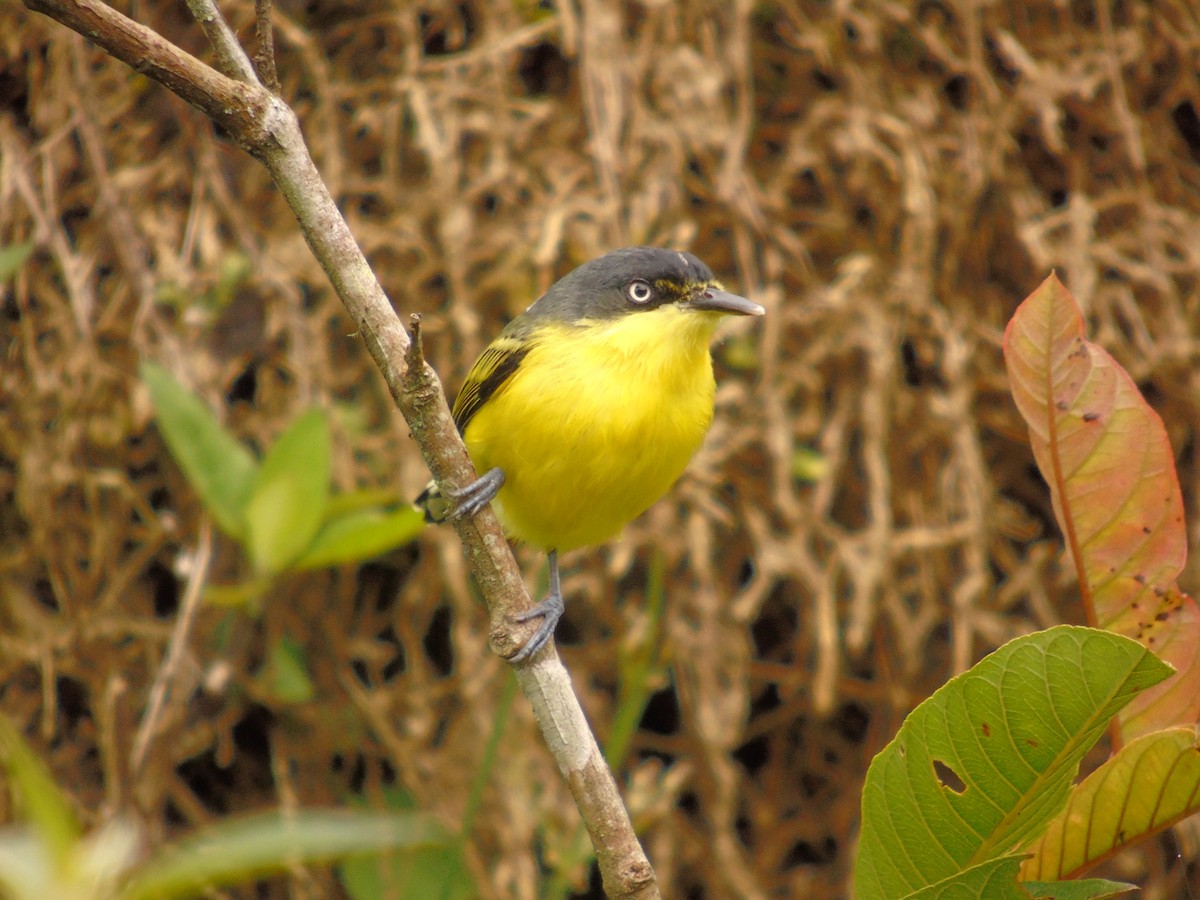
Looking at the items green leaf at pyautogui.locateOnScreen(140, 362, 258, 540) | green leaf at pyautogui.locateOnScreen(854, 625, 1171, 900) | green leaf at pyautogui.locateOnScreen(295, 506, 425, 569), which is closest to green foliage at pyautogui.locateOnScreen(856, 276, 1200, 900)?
green leaf at pyautogui.locateOnScreen(854, 625, 1171, 900)

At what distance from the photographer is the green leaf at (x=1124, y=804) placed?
1.12 metres

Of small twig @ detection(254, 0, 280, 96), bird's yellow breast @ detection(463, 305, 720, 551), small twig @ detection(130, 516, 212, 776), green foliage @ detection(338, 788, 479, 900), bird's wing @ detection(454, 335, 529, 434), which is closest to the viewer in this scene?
small twig @ detection(254, 0, 280, 96)

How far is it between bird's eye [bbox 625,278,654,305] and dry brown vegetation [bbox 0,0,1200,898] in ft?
1.59

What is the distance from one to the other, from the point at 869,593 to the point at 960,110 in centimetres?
146

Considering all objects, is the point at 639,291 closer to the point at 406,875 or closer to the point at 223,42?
the point at 223,42

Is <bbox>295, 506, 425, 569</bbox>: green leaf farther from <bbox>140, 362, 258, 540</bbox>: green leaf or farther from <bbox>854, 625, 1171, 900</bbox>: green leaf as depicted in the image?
<bbox>854, 625, 1171, 900</bbox>: green leaf

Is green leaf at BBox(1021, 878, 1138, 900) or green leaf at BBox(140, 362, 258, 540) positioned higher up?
green leaf at BBox(140, 362, 258, 540)

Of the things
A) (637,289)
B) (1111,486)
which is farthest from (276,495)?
(1111,486)

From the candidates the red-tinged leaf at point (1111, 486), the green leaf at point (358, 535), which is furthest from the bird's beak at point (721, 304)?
the red-tinged leaf at point (1111, 486)

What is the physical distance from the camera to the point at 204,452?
2.69 metres

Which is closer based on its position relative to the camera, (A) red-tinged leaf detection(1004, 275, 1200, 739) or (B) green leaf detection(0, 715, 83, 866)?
(B) green leaf detection(0, 715, 83, 866)

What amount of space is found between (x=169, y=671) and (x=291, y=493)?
0.59 m

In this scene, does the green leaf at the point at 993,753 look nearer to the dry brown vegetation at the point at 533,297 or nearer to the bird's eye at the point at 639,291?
the bird's eye at the point at 639,291

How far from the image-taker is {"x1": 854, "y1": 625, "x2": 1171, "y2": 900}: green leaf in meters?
1.03
